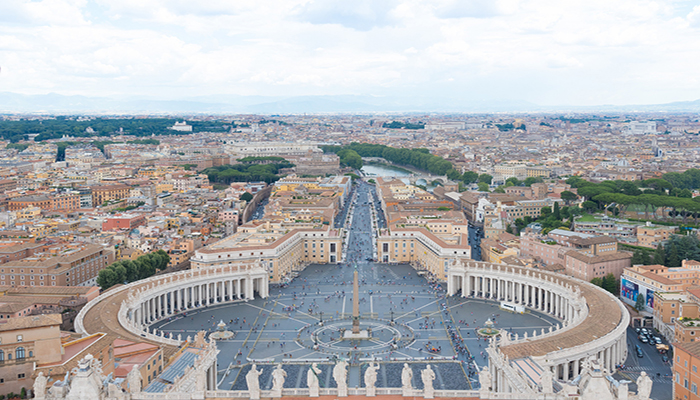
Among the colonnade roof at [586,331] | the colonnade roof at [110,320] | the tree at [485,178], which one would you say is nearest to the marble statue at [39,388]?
the colonnade roof at [110,320]

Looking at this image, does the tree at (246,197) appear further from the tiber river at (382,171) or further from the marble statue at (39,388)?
the marble statue at (39,388)

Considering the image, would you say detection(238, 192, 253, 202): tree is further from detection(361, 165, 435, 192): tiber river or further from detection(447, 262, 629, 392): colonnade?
detection(361, 165, 435, 192): tiber river

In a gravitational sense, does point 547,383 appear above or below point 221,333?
above

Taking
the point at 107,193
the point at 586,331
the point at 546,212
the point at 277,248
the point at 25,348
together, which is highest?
the point at 25,348

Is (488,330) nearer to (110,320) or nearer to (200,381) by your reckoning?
(110,320)

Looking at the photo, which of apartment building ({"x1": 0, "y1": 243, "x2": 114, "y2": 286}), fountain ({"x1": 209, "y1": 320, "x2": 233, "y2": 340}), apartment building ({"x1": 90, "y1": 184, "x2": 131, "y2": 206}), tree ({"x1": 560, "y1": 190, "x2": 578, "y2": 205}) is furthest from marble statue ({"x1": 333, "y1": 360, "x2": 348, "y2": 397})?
apartment building ({"x1": 90, "y1": 184, "x2": 131, "y2": 206})

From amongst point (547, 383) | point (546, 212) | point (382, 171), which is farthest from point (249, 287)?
point (382, 171)

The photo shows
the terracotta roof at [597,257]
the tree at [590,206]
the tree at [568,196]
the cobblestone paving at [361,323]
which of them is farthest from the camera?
the tree at [568,196]

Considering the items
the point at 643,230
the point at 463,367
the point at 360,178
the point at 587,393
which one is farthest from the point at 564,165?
the point at 587,393
